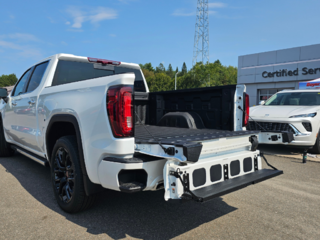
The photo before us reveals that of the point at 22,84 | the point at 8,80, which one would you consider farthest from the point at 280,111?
the point at 8,80

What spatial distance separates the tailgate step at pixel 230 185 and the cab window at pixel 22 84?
12.7 feet

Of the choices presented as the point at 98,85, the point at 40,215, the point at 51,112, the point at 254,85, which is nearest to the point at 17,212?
the point at 40,215

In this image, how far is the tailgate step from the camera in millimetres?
2254

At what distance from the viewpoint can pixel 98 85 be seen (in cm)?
253

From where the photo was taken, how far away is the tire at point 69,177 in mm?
2807

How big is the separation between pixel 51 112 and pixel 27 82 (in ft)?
5.69

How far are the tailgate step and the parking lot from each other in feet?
1.75

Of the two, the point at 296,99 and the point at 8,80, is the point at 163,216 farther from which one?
the point at 8,80

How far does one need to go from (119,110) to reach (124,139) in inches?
10.6

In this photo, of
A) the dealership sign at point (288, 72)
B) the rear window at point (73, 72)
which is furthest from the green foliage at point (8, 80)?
the rear window at point (73, 72)

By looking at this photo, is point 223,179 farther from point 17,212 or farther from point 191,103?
point 17,212

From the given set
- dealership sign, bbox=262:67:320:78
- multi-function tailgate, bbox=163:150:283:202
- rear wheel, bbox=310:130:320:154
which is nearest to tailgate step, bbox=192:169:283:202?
multi-function tailgate, bbox=163:150:283:202

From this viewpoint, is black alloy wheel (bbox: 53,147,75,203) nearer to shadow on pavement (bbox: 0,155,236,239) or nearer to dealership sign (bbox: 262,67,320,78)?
shadow on pavement (bbox: 0,155,236,239)

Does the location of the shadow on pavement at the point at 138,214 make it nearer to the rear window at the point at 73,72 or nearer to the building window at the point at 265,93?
the rear window at the point at 73,72
